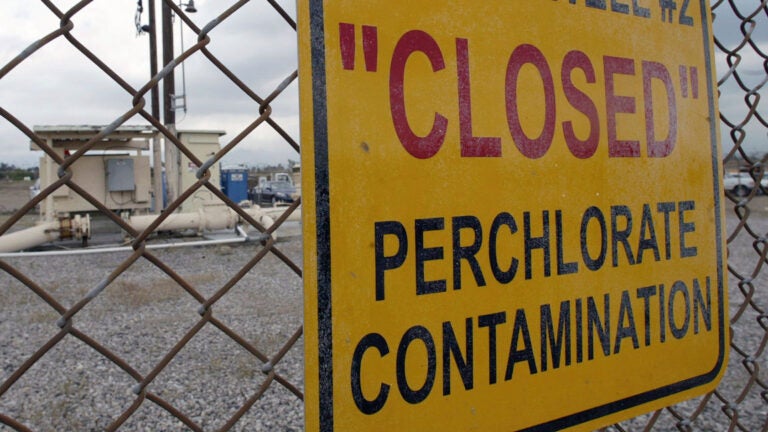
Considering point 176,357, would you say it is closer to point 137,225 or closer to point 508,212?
point 508,212

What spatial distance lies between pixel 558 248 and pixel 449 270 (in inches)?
9.9

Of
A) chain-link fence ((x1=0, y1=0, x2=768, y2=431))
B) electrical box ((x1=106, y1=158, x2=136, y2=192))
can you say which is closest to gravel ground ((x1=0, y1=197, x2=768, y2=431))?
chain-link fence ((x1=0, y1=0, x2=768, y2=431))

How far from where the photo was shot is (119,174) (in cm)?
1085

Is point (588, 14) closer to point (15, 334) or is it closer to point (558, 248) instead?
point (558, 248)

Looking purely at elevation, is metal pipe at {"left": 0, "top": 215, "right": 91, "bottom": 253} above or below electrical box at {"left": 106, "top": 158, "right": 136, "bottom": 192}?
below

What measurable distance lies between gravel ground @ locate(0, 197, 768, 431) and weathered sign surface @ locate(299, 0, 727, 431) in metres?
0.51

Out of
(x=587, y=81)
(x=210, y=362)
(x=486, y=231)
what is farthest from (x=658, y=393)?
(x=210, y=362)

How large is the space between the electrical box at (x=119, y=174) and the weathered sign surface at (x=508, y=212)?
11295 mm

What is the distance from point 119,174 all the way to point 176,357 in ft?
24.8

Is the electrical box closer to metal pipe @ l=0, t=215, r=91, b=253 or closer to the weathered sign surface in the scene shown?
metal pipe @ l=0, t=215, r=91, b=253

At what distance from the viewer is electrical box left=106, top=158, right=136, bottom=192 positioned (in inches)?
426

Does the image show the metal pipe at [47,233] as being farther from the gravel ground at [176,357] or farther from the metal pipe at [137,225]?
the gravel ground at [176,357]

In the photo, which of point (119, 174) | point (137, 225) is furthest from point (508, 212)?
point (119, 174)

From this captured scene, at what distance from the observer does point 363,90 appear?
860 millimetres
